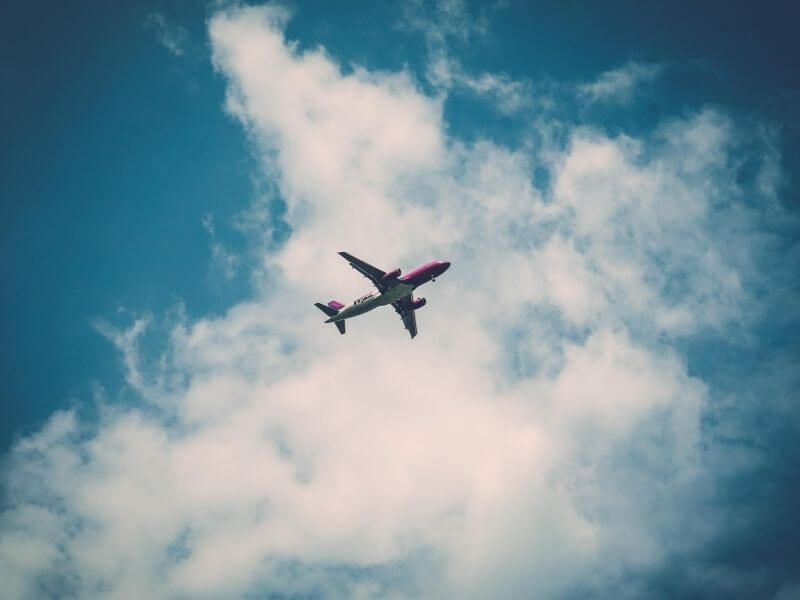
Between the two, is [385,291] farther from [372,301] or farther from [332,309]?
[332,309]

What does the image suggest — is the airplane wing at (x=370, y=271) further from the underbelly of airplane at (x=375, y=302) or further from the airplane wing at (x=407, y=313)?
the airplane wing at (x=407, y=313)

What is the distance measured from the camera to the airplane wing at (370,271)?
86.8 metres

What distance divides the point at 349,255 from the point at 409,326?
66.2 feet

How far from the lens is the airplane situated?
84.9 meters

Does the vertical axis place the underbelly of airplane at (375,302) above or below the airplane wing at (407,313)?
below

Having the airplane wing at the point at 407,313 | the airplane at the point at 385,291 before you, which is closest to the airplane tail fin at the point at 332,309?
the airplane at the point at 385,291

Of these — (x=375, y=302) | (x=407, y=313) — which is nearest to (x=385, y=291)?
(x=375, y=302)

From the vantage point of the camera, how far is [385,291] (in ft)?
287

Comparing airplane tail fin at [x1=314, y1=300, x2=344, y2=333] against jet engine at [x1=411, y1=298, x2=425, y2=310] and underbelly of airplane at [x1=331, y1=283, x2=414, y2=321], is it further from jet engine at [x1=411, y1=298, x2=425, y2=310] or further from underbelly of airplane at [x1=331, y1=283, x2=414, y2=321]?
jet engine at [x1=411, y1=298, x2=425, y2=310]

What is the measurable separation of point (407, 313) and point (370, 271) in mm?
14222

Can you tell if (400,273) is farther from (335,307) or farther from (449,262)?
(335,307)

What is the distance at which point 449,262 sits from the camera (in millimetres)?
84312

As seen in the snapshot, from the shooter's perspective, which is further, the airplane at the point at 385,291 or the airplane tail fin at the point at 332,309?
the airplane tail fin at the point at 332,309

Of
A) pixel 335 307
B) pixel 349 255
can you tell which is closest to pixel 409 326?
pixel 335 307
